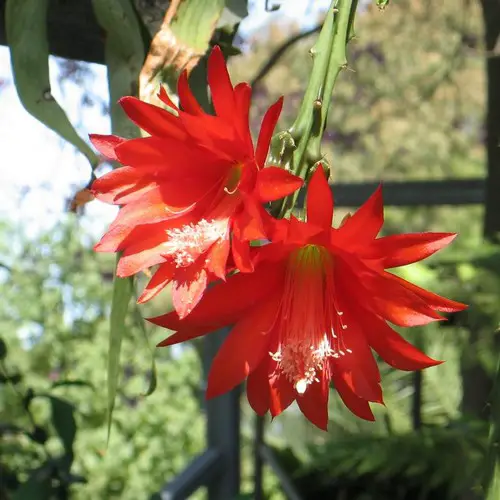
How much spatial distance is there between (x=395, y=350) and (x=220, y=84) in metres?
0.16

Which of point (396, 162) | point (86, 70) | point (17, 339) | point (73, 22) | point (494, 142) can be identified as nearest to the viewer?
point (73, 22)

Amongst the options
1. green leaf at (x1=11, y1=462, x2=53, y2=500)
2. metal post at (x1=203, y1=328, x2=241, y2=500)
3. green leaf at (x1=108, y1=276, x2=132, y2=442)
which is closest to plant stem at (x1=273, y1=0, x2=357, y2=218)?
green leaf at (x1=108, y1=276, x2=132, y2=442)

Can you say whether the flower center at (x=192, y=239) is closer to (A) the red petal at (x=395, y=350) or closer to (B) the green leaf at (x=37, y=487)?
(A) the red petal at (x=395, y=350)

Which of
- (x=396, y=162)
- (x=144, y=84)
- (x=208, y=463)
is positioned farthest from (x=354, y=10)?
(x=396, y=162)

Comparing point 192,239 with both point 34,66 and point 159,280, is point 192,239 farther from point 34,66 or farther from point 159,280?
point 34,66

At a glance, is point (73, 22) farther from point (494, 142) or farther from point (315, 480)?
point (315, 480)

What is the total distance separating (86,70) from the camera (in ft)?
4.47

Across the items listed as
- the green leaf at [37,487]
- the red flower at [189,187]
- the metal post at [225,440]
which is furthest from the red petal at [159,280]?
the metal post at [225,440]

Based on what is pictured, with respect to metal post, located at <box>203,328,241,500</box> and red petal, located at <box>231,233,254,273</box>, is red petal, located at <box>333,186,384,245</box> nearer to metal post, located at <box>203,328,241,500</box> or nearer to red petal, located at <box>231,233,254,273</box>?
red petal, located at <box>231,233,254,273</box>

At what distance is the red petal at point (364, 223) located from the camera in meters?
0.30

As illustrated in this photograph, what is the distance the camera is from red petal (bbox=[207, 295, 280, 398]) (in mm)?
360

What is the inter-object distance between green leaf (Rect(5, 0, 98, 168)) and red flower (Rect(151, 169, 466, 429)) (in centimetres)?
17

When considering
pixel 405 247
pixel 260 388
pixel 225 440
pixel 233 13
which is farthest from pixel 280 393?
pixel 225 440

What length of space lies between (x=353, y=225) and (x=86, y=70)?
1.17m
